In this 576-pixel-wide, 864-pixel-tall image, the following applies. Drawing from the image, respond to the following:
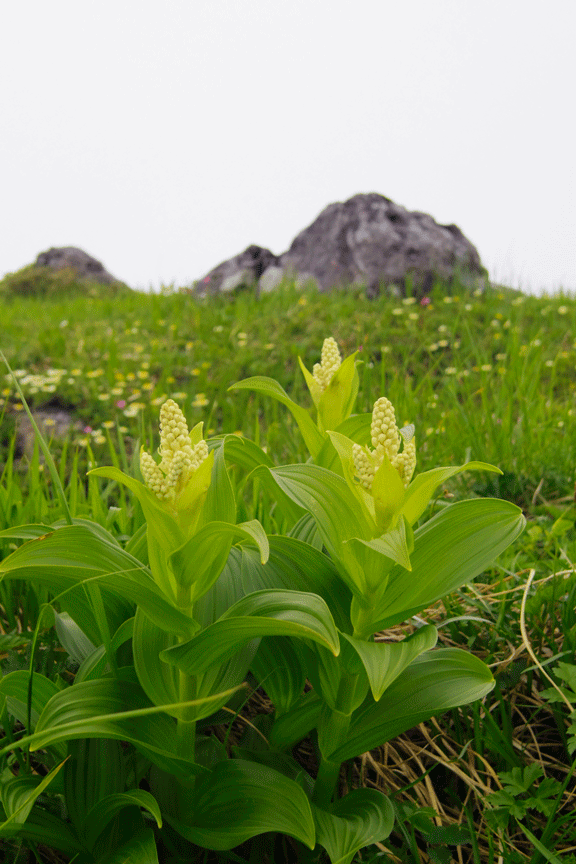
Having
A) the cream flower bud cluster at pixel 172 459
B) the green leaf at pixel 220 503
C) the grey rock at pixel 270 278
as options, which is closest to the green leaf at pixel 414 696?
the green leaf at pixel 220 503

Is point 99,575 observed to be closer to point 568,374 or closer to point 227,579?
point 227,579

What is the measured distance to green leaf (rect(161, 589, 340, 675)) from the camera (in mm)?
880

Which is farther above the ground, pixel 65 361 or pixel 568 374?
→ pixel 65 361

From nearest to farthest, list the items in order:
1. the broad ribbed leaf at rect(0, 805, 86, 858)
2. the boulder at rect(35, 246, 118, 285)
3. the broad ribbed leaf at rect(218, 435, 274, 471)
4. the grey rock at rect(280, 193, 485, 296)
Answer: the broad ribbed leaf at rect(0, 805, 86, 858), the broad ribbed leaf at rect(218, 435, 274, 471), the grey rock at rect(280, 193, 485, 296), the boulder at rect(35, 246, 118, 285)

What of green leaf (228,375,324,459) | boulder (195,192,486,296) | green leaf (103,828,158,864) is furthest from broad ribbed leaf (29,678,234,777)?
boulder (195,192,486,296)

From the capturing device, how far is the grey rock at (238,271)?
9.18 m

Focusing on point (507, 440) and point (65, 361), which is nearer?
point (507, 440)

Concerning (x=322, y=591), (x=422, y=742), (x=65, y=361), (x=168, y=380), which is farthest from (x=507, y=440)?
(x=65, y=361)

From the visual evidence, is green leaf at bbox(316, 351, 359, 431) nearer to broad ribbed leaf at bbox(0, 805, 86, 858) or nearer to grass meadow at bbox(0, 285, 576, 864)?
grass meadow at bbox(0, 285, 576, 864)

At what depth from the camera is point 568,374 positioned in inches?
240

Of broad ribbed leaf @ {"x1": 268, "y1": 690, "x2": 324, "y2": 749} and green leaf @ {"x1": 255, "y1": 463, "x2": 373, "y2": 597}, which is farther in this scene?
broad ribbed leaf @ {"x1": 268, "y1": 690, "x2": 324, "y2": 749}

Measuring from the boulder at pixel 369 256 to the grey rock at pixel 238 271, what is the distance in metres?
0.02

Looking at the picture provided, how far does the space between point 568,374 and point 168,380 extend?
12.2 feet

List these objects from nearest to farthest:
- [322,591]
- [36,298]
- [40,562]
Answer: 1. [40,562]
2. [322,591]
3. [36,298]
